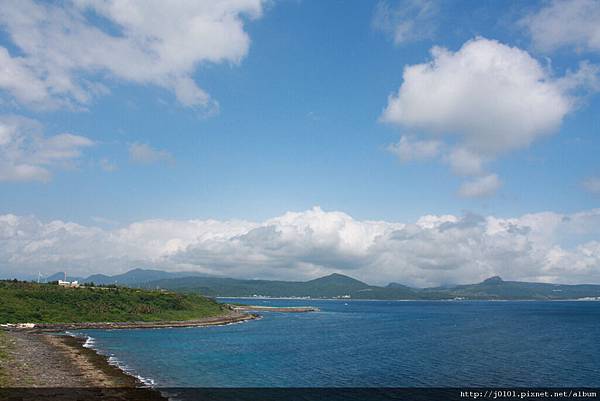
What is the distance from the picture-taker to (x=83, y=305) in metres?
158

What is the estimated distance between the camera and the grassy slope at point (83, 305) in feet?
468

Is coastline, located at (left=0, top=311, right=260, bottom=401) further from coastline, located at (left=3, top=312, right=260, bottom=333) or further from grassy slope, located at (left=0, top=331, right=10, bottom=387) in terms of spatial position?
coastline, located at (left=3, top=312, right=260, bottom=333)

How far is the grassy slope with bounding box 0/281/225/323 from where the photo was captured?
14262 cm

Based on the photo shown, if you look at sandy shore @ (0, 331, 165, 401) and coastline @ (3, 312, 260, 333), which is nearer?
sandy shore @ (0, 331, 165, 401)

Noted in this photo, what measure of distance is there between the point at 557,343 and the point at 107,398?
376 ft

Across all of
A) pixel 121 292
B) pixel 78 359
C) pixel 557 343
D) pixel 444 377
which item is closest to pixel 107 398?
pixel 78 359

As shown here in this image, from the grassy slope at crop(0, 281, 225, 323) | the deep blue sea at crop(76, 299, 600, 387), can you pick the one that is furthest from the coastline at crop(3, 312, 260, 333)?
the deep blue sea at crop(76, 299, 600, 387)

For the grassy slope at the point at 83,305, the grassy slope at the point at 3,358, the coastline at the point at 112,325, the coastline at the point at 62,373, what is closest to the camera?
the coastline at the point at 62,373

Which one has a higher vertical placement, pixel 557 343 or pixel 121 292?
pixel 121 292

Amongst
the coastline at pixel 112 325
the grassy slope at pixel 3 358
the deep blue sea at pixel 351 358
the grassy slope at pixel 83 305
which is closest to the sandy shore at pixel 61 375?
the grassy slope at pixel 3 358

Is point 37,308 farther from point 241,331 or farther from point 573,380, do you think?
point 573,380

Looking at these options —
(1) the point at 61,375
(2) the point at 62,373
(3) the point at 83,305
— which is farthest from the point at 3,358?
(3) the point at 83,305

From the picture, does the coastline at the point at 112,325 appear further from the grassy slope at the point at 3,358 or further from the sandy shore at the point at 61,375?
the sandy shore at the point at 61,375

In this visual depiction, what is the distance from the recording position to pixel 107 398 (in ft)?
169
